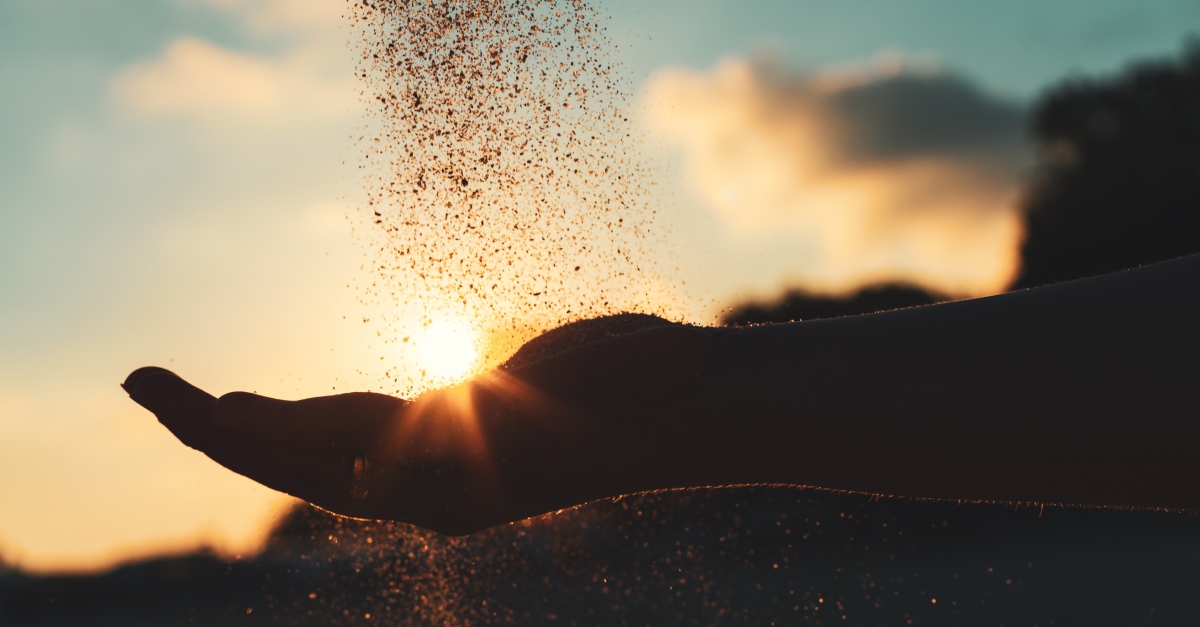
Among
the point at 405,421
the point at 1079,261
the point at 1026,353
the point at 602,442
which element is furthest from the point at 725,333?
the point at 1079,261

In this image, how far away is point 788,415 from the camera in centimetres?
208

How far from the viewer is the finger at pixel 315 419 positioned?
238cm

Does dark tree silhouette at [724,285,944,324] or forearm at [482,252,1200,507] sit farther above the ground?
dark tree silhouette at [724,285,944,324]

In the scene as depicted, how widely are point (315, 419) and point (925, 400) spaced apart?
4.94 ft

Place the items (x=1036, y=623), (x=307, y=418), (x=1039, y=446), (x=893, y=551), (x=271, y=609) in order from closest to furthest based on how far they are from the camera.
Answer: (x=1039, y=446), (x=307, y=418), (x=1036, y=623), (x=271, y=609), (x=893, y=551)

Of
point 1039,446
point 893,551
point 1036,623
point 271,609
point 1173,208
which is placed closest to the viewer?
point 1039,446

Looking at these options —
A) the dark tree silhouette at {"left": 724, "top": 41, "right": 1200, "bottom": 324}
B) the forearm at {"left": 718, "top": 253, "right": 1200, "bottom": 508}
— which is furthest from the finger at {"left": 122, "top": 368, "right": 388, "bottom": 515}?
the dark tree silhouette at {"left": 724, "top": 41, "right": 1200, "bottom": 324}

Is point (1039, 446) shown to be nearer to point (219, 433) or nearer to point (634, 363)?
point (634, 363)

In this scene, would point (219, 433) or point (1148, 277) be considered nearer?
point (1148, 277)

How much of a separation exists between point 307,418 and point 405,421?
0.86 ft

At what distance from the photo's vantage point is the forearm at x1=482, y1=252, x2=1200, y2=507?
1887mm

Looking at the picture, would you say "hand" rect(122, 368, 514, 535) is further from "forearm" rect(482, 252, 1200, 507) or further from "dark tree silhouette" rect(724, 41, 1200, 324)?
"dark tree silhouette" rect(724, 41, 1200, 324)

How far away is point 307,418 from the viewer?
7.87ft

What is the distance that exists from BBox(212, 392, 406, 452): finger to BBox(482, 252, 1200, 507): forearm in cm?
39
